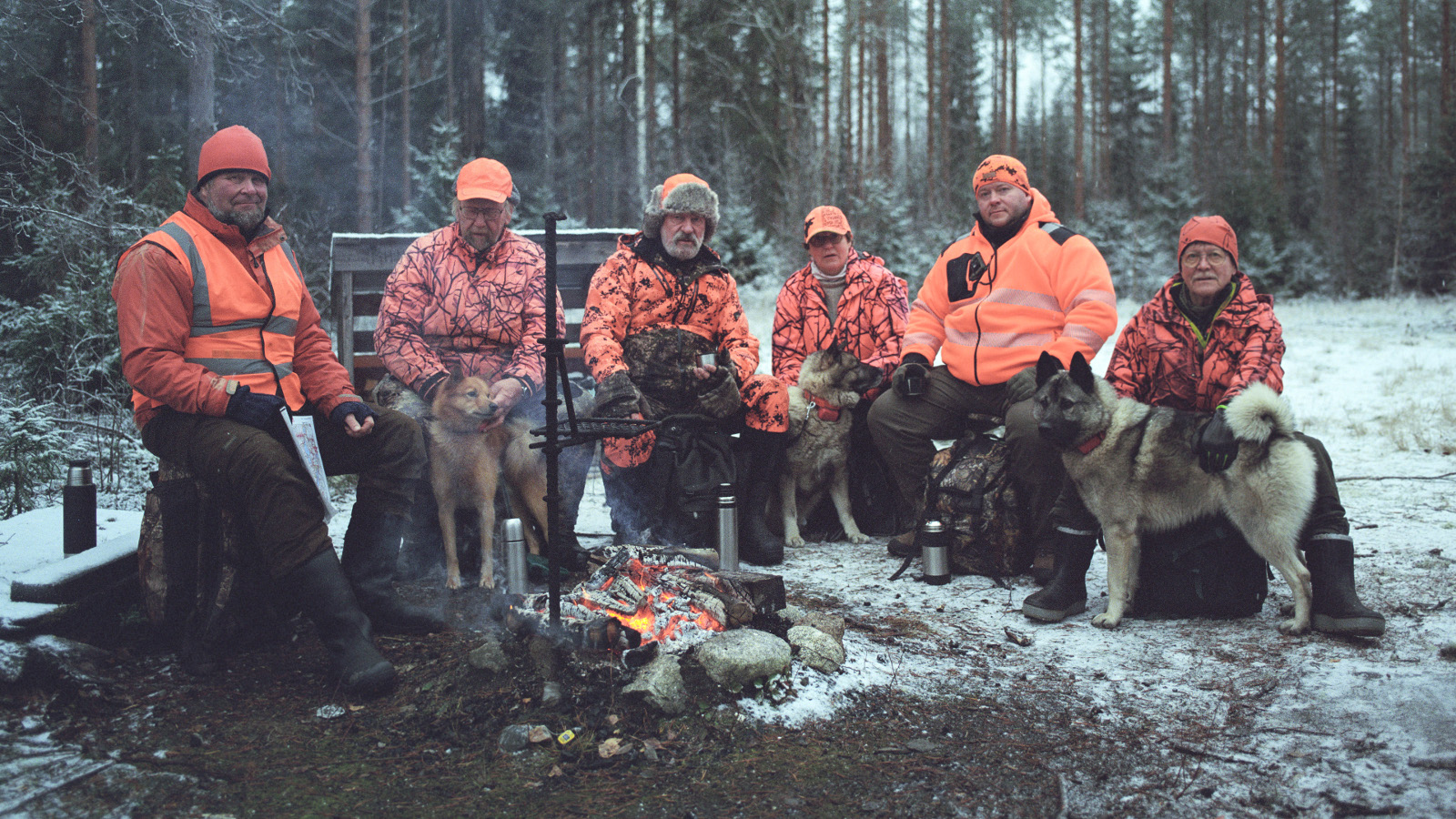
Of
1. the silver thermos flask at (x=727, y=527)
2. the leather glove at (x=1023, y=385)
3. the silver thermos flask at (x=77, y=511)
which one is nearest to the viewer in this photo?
the silver thermos flask at (x=77, y=511)

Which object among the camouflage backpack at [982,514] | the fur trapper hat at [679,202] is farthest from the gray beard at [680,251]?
the camouflage backpack at [982,514]

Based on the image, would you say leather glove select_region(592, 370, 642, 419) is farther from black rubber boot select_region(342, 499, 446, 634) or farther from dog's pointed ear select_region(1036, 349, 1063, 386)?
dog's pointed ear select_region(1036, 349, 1063, 386)

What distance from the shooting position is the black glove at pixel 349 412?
3.51 m

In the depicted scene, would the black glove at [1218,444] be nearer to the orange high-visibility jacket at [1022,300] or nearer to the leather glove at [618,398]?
the orange high-visibility jacket at [1022,300]

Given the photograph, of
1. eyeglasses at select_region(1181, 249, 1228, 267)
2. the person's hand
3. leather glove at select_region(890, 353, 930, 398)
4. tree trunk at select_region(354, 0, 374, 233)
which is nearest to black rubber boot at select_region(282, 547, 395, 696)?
the person's hand

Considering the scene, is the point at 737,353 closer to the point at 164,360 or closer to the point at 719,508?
the point at 719,508

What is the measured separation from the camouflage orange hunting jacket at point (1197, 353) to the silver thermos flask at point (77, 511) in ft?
14.4

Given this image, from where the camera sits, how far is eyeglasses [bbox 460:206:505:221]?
438cm

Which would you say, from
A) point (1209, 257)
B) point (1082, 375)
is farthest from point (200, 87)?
point (1209, 257)

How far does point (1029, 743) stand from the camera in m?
2.58

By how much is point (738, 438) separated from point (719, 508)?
117 cm

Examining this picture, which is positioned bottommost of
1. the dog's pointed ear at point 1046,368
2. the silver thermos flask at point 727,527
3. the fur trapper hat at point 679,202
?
the silver thermos flask at point 727,527

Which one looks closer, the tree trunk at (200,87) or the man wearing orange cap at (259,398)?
the man wearing orange cap at (259,398)

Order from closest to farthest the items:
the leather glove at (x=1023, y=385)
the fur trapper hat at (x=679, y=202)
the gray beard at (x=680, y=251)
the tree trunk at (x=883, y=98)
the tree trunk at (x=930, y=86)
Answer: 1. the leather glove at (x=1023, y=385)
2. the fur trapper hat at (x=679, y=202)
3. the gray beard at (x=680, y=251)
4. the tree trunk at (x=883, y=98)
5. the tree trunk at (x=930, y=86)
